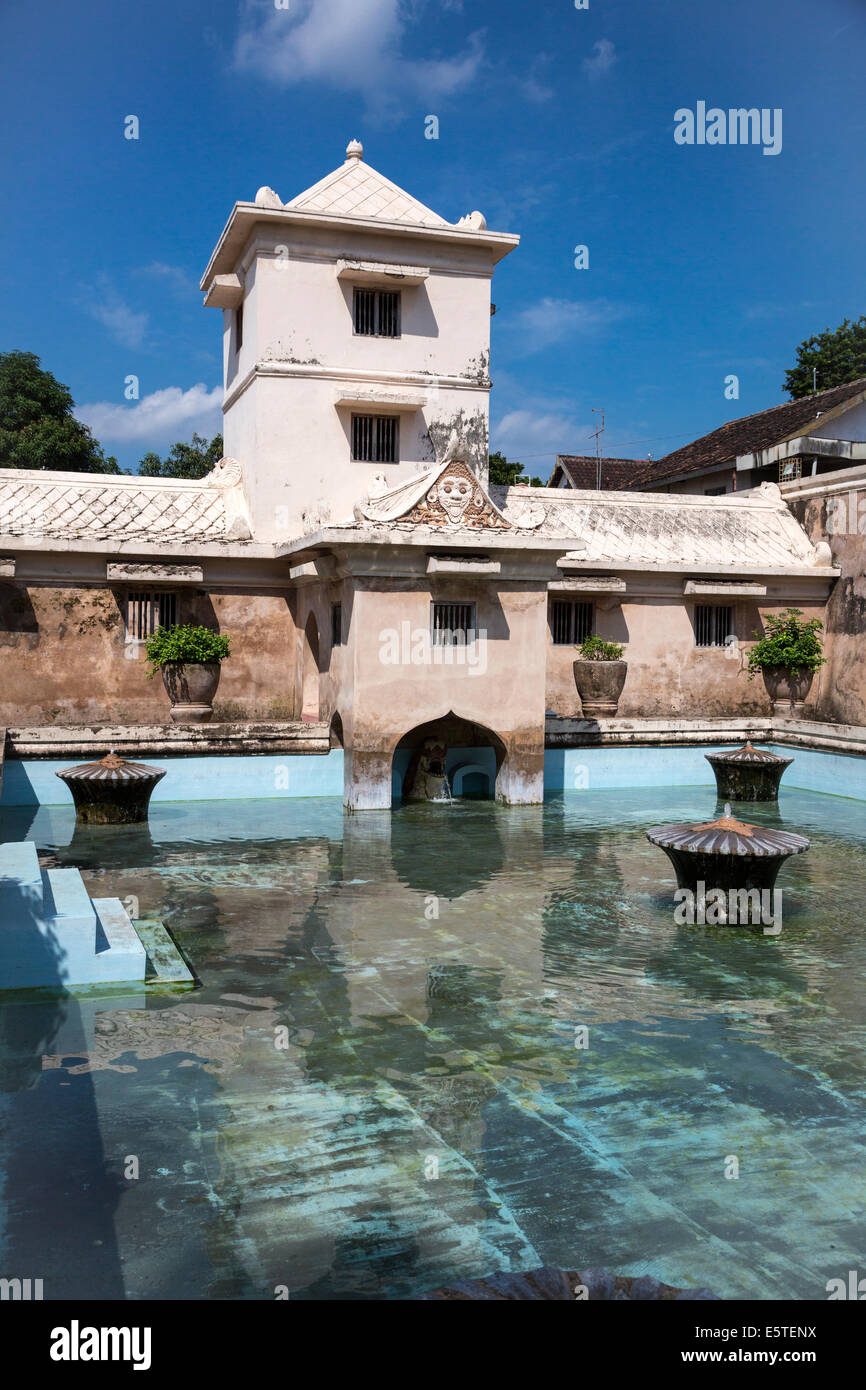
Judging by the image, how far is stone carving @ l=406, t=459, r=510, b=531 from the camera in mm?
12758

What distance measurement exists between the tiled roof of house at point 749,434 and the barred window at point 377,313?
8955 mm

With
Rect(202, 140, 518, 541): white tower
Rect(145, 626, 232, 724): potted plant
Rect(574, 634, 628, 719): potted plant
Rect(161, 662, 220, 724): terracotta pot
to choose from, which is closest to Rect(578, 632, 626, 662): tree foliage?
Rect(574, 634, 628, 719): potted plant

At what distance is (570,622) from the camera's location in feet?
59.2

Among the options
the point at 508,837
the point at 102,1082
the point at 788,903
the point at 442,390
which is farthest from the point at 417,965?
the point at 442,390

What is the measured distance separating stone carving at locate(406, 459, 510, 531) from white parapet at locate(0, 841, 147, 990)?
709cm

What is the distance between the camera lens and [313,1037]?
5734 mm

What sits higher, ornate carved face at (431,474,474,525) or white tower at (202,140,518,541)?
white tower at (202,140,518,541)

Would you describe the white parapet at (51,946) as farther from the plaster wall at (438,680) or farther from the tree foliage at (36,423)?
the tree foliage at (36,423)

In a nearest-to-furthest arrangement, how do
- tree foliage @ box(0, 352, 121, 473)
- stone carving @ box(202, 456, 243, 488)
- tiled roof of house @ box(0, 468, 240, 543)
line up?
tiled roof of house @ box(0, 468, 240, 543) → stone carving @ box(202, 456, 243, 488) → tree foliage @ box(0, 352, 121, 473)

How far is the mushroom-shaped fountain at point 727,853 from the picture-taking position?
8.18 meters

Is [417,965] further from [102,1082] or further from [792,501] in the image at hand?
[792,501]

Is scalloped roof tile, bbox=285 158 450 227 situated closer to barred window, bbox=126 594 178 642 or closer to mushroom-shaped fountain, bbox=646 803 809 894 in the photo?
barred window, bbox=126 594 178 642

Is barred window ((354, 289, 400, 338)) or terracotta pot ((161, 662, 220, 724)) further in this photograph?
barred window ((354, 289, 400, 338))
